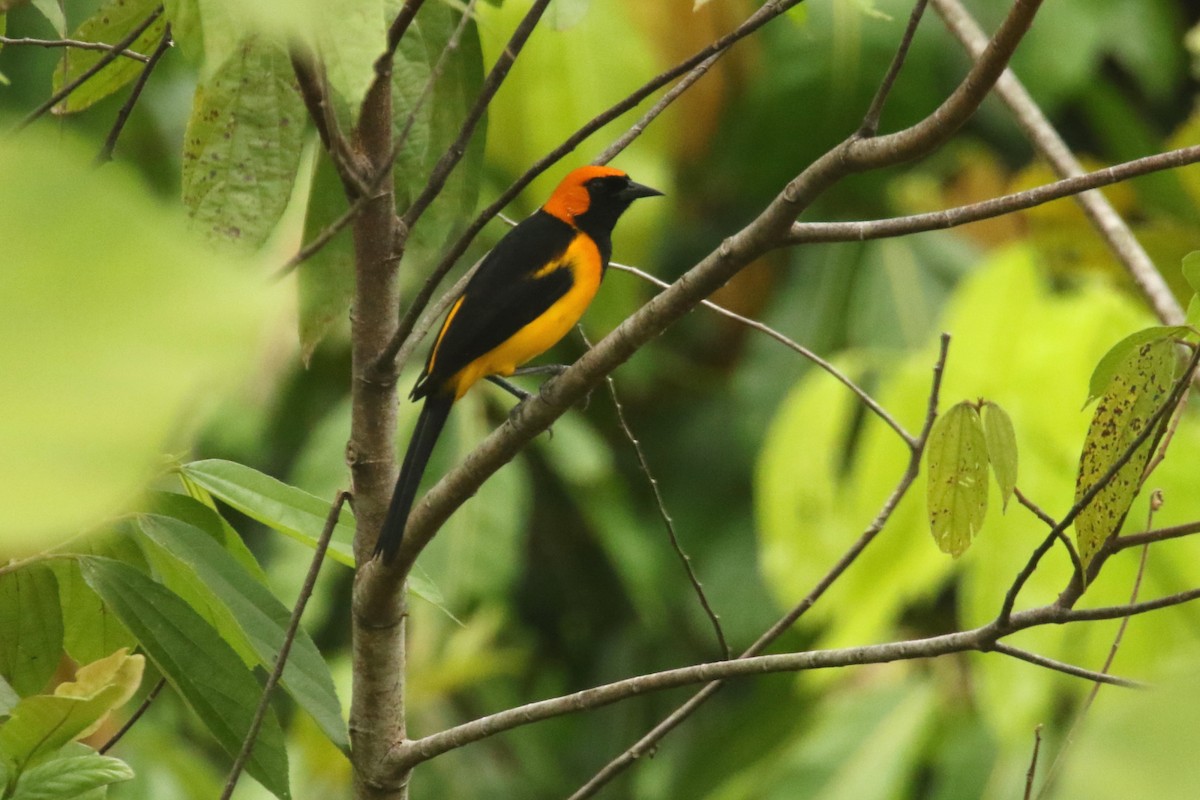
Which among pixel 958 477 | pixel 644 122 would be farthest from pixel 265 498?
pixel 958 477

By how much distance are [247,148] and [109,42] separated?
45 cm

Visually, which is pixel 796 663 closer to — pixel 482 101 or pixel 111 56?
pixel 482 101

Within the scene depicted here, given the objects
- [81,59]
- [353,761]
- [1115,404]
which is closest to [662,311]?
[1115,404]

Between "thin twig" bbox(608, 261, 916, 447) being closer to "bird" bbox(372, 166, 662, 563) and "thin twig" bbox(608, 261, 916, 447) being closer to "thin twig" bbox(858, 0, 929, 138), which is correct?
"thin twig" bbox(858, 0, 929, 138)

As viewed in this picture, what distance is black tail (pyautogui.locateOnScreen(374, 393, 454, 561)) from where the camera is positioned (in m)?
1.45

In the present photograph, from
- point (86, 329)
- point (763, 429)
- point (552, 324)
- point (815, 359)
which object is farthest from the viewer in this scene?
point (763, 429)

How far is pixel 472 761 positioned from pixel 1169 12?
4.33 metres

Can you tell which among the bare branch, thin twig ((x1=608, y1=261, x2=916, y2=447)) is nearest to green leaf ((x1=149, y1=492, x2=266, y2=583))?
thin twig ((x1=608, y1=261, x2=916, y2=447))

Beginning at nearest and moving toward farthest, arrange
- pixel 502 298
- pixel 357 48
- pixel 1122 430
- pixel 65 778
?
pixel 357 48 < pixel 65 778 < pixel 1122 430 < pixel 502 298

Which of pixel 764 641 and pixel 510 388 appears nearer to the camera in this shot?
pixel 764 641

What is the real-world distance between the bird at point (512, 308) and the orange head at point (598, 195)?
0.47 ft

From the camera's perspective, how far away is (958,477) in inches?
56.6

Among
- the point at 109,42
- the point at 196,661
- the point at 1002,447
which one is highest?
the point at 109,42

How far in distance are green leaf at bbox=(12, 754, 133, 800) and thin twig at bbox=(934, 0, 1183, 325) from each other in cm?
160
